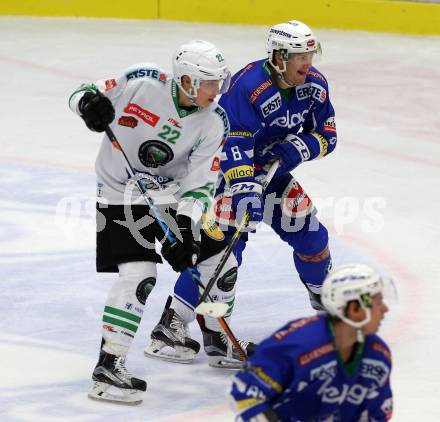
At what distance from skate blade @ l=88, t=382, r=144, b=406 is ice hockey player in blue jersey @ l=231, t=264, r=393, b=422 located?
1.41m

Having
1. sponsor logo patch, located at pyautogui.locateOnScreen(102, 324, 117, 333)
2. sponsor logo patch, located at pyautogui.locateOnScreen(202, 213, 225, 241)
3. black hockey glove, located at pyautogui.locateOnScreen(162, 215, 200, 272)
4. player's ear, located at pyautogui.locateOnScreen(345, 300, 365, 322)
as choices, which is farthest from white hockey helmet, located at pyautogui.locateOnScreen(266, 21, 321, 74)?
player's ear, located at pyautogui.locateOnScreen(345, 300, 365, 322)

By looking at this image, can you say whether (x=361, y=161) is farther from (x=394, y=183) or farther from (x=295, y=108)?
(x=295, y=108)

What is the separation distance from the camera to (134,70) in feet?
15.3

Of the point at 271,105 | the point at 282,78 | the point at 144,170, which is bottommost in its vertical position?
the point at 144,170

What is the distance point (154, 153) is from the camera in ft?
15.4

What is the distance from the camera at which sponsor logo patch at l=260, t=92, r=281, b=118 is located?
5125 millimetres

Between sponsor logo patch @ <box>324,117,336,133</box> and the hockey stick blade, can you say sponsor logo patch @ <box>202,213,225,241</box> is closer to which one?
the hockey stick blade

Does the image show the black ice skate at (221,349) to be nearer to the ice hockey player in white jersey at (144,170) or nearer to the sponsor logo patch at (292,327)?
the ice hockey player in white jersey at (144,170)

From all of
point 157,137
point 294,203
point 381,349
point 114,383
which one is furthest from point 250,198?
point 381,349

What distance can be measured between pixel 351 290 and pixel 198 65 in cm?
160

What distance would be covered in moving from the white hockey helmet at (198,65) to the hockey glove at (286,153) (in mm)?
703

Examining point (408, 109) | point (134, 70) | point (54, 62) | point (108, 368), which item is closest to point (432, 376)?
point (108, 368)

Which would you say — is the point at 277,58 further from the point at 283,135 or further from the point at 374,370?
the point at 374,370

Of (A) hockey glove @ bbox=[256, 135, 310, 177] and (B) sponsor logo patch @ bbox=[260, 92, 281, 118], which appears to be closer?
(B) sponsor logo patch @ bbox=[260, 92, 281, 118]
